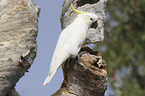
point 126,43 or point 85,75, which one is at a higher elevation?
point 85,75

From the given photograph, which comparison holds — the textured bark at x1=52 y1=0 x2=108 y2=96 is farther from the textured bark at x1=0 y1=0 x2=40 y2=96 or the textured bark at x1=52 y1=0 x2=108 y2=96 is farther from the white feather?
the textured bark at x1=0 y1=0 x2=40 y2=96

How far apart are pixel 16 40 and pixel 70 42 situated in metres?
0.42

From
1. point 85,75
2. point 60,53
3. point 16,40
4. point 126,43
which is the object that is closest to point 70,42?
point 60,53

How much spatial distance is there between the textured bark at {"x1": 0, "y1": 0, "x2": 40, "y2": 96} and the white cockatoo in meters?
0.20

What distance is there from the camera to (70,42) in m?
1.67

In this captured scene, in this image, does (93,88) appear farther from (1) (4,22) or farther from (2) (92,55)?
(1) (4,22)

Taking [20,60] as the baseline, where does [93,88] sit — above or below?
below

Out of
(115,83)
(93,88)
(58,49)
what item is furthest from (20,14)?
(115,83)

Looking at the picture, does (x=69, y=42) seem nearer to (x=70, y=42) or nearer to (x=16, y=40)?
(x=70, y=42)

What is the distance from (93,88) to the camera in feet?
5.84

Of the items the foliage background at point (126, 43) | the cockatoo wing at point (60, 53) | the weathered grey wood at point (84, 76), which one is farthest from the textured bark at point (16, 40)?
the foliage background at point (126, 43)

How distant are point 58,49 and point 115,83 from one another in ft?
15.1

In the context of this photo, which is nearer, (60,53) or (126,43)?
(60,53)

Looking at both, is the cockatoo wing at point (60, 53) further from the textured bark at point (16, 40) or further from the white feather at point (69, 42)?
the textured bark at point (16, 40)
